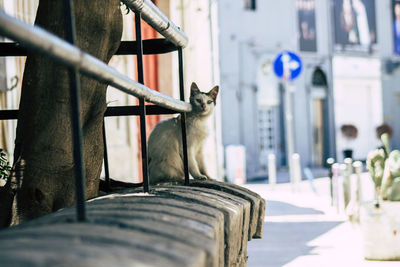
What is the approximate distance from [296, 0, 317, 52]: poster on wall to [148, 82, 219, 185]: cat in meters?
18.7

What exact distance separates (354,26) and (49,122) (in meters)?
23.7

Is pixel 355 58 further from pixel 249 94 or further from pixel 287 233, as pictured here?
pixel 287 233

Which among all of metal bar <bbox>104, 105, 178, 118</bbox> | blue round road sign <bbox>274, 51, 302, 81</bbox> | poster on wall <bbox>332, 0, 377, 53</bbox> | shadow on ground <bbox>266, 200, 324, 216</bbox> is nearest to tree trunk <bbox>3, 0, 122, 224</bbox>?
metal bar <bbox>104, 105, 178, 118</bbox>

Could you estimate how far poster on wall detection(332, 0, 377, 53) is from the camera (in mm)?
23886

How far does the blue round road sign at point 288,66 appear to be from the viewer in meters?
13.0

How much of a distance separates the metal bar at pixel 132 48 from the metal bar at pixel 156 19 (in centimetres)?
20

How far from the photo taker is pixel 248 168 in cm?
1961

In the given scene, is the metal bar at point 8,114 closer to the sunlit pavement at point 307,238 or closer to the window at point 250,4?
A: the sunlit pavement at point 307,238

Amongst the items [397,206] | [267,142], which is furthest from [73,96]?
[267,142]

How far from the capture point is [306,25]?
22.5 meters

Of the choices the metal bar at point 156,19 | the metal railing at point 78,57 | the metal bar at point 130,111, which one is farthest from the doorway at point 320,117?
the metal railing at point 78,57

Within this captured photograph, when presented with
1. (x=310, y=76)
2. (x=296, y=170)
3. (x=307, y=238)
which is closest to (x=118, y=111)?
(x=307, y=238)

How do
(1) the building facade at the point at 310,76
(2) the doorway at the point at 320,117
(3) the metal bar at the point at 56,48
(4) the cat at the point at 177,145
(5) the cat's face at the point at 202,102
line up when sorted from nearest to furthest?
(3) the metal bar at the point at 56,48, (4) the cat at the point at 177,145, (5) the cat's face at the point at 202,102, (1) the building facade at the point at 310,76, (2) the doorway at the point at 320,117

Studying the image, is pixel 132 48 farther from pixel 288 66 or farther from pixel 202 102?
pixel 288 66
